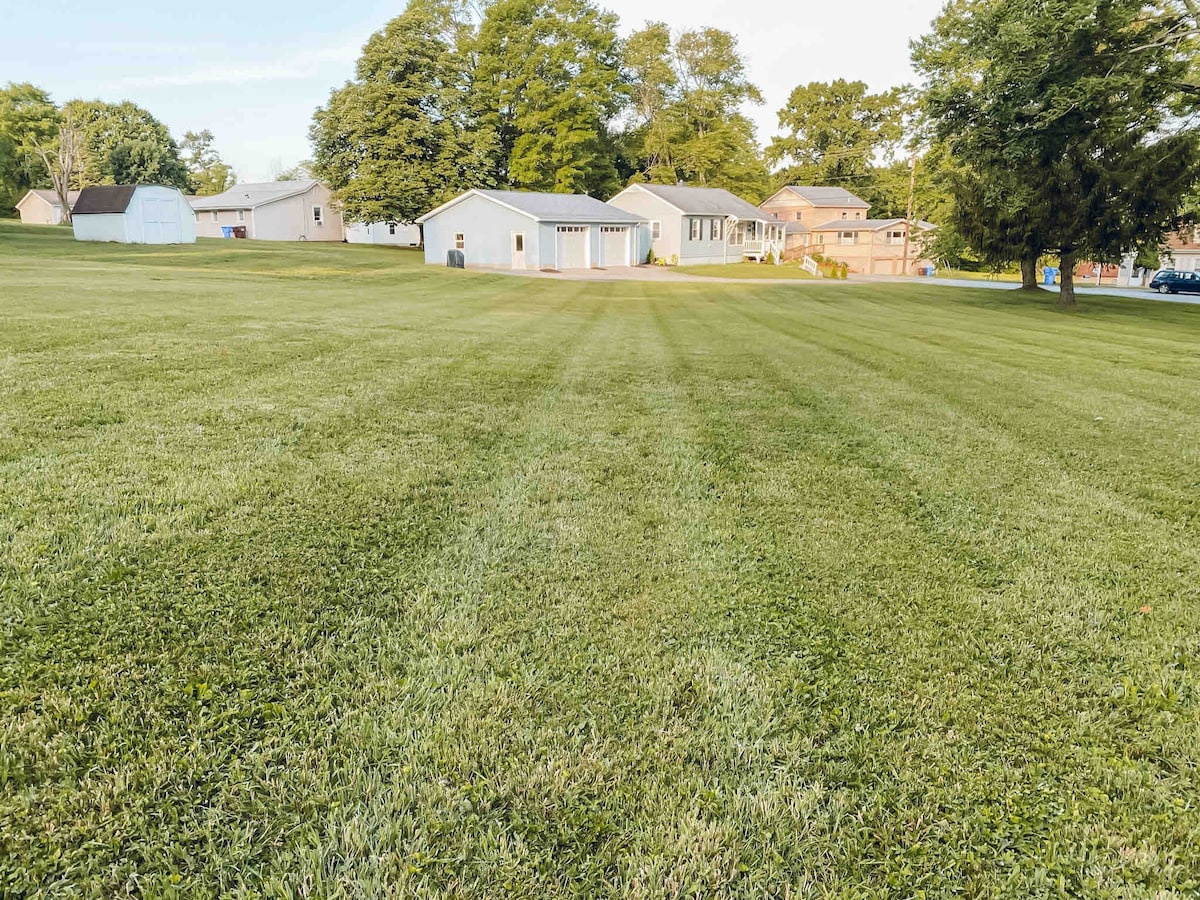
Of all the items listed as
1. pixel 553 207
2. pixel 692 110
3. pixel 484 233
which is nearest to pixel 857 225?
pixel 692 110

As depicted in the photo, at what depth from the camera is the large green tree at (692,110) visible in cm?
5675

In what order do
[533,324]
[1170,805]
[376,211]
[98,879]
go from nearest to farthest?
[98,879]
[1170,805]
[533,324]
[376,211]

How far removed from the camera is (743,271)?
40.9m

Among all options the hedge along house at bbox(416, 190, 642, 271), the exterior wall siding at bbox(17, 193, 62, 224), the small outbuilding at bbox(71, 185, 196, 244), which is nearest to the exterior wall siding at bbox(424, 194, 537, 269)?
the hedge along house at bbox(416, 190, 642, 271)

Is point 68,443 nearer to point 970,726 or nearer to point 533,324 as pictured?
point 970,726

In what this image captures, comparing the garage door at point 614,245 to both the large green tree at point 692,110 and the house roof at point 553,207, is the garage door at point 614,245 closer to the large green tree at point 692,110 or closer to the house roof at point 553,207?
the house roof at point 553,207

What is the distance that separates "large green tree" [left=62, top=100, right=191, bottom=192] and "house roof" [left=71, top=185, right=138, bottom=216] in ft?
68.8

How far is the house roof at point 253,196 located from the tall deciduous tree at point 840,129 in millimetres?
51546

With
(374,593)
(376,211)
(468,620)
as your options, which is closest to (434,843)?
(468,620)

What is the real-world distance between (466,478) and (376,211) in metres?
44.0

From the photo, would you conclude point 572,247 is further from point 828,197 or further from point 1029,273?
point 828,197

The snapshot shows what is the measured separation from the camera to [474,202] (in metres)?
37.4

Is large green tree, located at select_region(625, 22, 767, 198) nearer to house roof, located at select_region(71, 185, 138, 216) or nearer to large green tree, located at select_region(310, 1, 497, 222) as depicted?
large green tree, located at select_region(310, 1, 497, 222)

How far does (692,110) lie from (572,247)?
28.1 metres
